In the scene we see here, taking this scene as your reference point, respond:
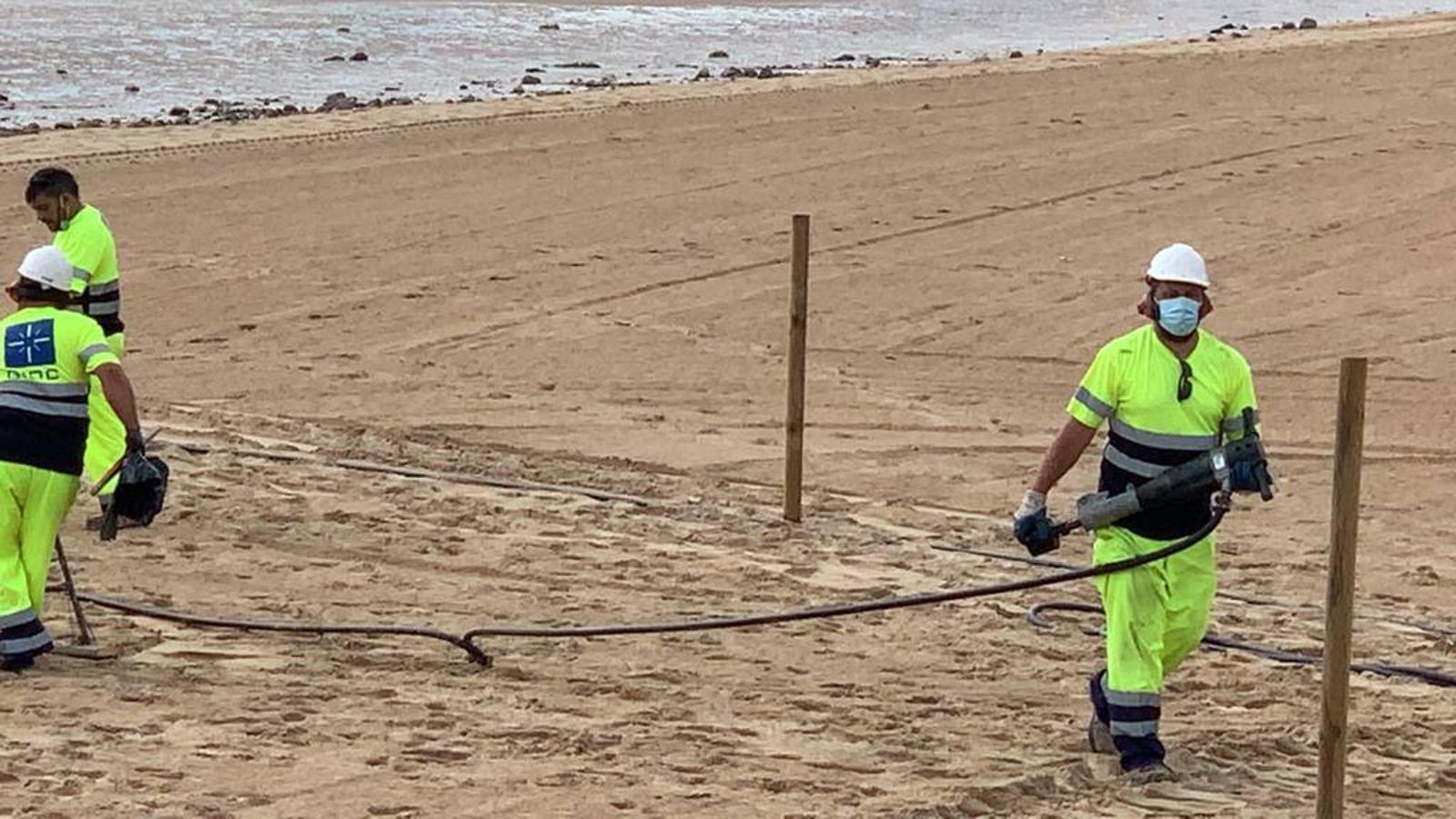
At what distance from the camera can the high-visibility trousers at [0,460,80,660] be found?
9602mm

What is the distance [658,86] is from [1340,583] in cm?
2731

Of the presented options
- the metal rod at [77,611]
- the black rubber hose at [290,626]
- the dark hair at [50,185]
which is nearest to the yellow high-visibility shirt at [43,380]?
the metal rod at [77,611]

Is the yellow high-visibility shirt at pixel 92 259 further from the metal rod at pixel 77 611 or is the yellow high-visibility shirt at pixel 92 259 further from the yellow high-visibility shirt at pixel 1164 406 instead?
the yellow high-visibility shirt at pixel 1164 406

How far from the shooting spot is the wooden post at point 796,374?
41.8 ft

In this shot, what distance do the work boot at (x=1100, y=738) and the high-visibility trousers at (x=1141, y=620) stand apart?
21 centimetres

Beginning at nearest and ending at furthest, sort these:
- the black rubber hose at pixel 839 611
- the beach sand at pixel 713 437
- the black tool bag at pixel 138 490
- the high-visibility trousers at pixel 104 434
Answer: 1. the black rubber hose at pixel 839 611
2. the beach sand at pixel 713 437
3. the black tool bag at pixel 138 490
4. the high-visibility trousers at pixel 104 434

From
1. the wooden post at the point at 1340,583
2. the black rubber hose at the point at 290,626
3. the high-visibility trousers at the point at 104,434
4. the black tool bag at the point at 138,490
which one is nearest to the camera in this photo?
the wooden post at the point at 1340,583

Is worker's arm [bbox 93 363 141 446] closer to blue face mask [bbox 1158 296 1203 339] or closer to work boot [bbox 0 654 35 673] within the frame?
work boot [bbox 0 654 35 673]

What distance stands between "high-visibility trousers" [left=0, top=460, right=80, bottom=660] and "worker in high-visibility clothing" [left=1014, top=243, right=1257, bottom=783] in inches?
146

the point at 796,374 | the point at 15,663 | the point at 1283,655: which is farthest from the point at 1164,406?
the point at 796,374

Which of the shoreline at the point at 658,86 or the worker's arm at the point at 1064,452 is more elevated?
the shoreline at the point at 658,86

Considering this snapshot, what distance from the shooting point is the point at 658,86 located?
1352 inches

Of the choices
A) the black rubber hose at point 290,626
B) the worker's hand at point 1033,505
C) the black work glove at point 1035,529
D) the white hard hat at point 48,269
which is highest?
the white hard hat at point 48,269

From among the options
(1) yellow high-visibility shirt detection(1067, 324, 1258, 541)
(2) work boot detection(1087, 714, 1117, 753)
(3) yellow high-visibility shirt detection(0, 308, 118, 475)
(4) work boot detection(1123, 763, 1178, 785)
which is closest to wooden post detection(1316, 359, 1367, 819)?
(4) work boot detection(1123, 763, 1178, 785)
